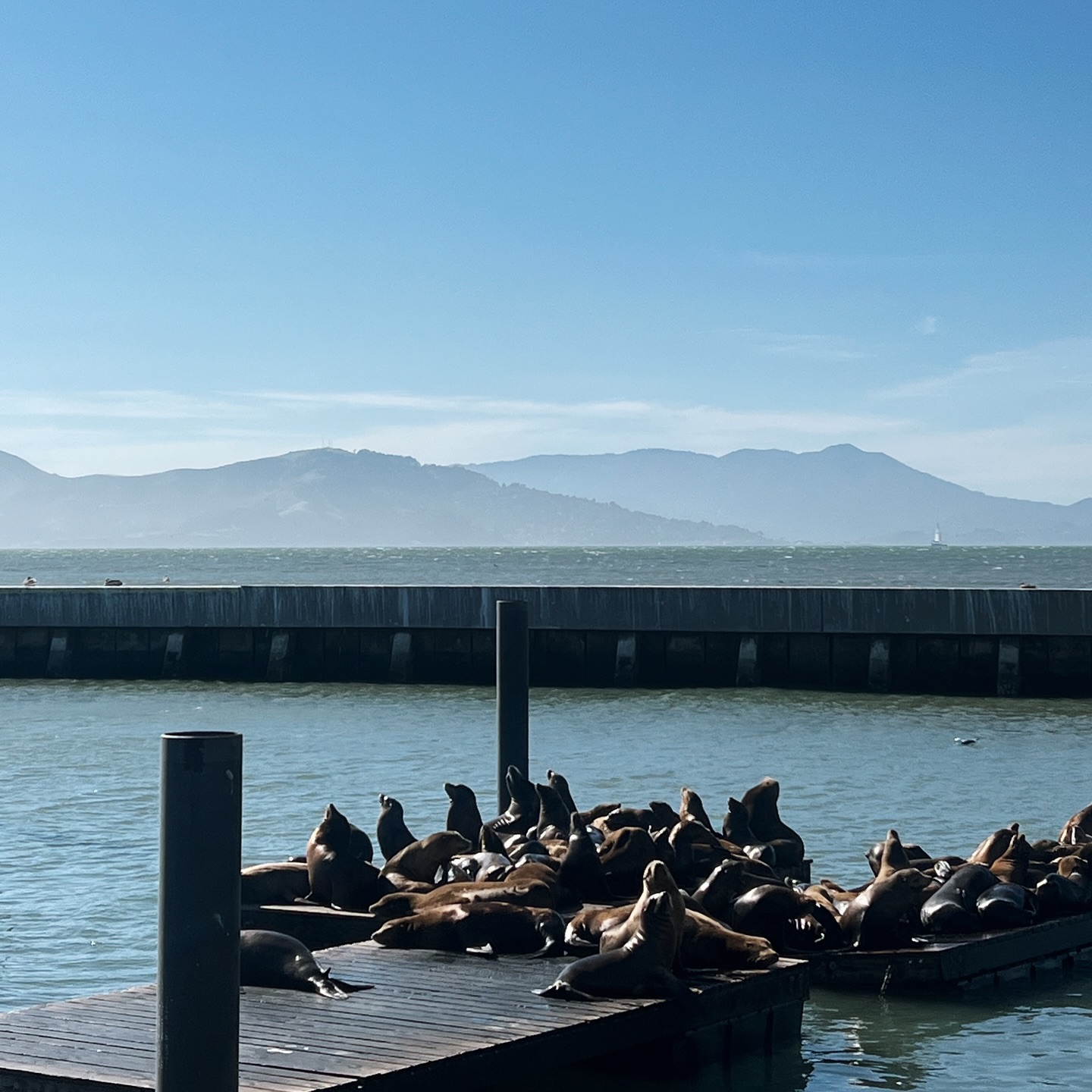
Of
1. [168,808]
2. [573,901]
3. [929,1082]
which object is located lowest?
[929,1082]

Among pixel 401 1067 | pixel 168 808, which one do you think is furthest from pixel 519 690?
pixel 168 808

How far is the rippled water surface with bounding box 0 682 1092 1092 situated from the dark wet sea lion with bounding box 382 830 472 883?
172 centimetres

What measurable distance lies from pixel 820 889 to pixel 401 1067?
4.51m

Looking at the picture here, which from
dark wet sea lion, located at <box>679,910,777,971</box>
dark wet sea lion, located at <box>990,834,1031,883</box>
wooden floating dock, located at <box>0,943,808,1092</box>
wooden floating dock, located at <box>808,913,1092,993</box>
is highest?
dark wet sea lion, located at <box>990,834,1031,883</box>

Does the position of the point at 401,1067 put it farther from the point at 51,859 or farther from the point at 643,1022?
the point at 51,859

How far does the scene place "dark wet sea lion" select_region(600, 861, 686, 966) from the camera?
8.27m

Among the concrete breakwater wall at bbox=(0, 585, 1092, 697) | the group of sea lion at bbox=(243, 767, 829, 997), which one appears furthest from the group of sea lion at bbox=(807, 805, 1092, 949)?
the concrete breakwater wall at bbox=(0, 585, 1092, 697)

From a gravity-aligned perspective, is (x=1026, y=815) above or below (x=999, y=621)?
below

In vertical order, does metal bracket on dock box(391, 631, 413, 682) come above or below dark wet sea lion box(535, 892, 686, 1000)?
above

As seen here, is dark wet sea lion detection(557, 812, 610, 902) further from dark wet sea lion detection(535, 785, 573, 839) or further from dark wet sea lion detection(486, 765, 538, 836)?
dark wet sea lion detection(486, 765, 538, 836)

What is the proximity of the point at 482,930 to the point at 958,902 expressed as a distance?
3.07m

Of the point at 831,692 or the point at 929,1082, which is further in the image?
the point at 831,692

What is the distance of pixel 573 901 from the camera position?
9930 millimetres

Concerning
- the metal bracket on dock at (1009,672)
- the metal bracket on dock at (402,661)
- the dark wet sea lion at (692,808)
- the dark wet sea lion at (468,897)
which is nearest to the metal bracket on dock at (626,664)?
the metal bracket on dock at (402,661)
